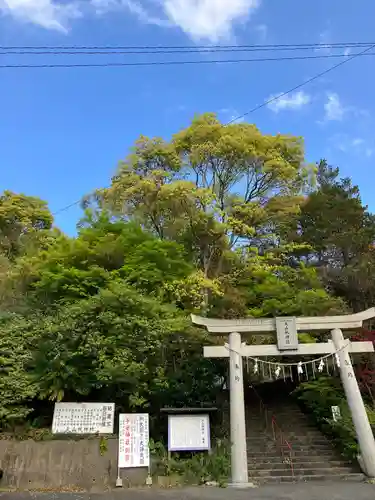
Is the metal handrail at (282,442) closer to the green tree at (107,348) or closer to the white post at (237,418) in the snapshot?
the white post at (237,418)

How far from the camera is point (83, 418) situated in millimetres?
11797

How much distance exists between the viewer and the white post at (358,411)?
1084 centimetres

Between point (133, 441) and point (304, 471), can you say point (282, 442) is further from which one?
point (133, 441)

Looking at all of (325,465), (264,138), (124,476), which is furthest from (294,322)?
(264,138)

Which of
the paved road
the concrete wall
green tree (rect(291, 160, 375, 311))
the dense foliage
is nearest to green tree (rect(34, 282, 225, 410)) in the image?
the dense foliage

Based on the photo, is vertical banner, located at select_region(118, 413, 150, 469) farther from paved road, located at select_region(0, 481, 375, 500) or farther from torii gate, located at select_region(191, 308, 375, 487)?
torii gate, located at select_region(191, 308, 375, 487)

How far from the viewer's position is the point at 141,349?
12.1 m

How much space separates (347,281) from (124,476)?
638 inches

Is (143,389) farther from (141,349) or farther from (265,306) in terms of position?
(265,306)

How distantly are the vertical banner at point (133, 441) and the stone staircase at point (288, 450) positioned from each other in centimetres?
315

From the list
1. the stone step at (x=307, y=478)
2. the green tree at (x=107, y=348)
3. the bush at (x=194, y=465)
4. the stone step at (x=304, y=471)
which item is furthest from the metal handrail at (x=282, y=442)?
the green tree at (x=107, y=348)

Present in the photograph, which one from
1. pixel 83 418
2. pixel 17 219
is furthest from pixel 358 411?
pixel 17 219

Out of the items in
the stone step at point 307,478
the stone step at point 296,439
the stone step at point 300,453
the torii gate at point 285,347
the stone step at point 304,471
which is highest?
the torii gate at point 285,347

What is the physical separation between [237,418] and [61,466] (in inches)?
188
